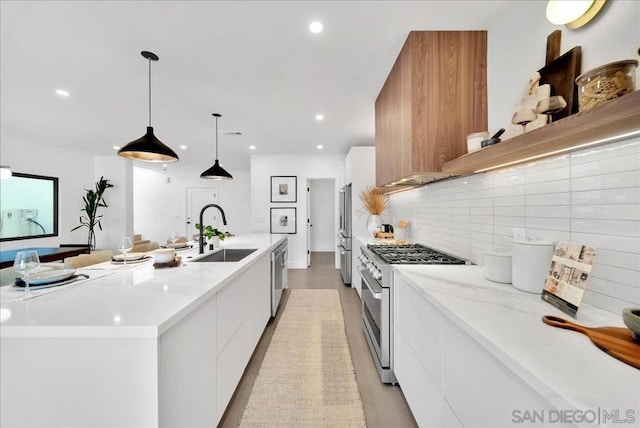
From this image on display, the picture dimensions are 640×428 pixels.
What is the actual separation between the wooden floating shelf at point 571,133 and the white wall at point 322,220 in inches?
262

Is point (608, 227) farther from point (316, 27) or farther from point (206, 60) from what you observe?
point (206, 60)

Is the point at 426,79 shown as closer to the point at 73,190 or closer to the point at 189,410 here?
the point at 189,410

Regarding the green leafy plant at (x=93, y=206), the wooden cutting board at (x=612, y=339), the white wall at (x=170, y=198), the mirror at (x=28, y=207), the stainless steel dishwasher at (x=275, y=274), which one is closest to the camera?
the wooden cutting board at (x=612, y=339)

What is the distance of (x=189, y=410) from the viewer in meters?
1.14

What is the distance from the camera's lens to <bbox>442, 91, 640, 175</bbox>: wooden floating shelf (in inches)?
29.5

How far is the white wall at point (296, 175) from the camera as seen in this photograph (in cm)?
591

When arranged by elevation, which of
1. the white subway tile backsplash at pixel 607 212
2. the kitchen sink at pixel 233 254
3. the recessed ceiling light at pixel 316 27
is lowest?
the kitchen sink at pixel 233 254

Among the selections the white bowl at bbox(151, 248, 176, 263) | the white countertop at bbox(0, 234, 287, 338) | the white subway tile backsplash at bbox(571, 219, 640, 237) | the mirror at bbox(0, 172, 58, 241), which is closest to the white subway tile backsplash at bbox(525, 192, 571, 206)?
the white subway tile backsplash at bbox(571, 219, 640, 237)

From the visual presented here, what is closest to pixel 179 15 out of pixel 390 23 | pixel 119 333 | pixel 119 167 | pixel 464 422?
pixel 390 23

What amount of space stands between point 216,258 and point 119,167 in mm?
5013

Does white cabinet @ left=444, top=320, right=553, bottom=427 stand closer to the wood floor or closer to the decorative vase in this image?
the wood floor

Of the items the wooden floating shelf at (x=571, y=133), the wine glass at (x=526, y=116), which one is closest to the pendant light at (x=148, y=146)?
the wooden floating shelf at (x=571, y=133)

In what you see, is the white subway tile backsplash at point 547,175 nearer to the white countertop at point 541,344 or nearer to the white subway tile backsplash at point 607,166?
the white subway tile backsplash at point 607,166

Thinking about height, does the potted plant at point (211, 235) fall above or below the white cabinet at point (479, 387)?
above
